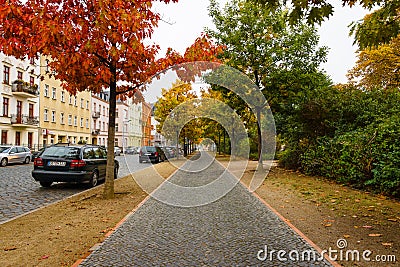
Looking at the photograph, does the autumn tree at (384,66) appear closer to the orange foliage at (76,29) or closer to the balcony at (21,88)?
the orange foliage at (76,29)

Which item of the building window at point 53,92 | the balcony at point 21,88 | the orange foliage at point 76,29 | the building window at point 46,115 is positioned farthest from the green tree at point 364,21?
the building window at point 53,92

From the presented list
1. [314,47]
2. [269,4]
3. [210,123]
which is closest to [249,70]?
[314,47]

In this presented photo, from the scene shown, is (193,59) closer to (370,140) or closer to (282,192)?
(282,192)

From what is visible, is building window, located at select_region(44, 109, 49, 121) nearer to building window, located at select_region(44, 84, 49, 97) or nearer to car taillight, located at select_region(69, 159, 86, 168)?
building window, located at select_region(44, 84, 49, 97)

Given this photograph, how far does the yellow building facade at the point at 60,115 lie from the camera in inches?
1786

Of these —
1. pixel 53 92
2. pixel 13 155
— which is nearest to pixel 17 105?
pixel 53 92

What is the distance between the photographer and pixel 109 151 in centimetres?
1020

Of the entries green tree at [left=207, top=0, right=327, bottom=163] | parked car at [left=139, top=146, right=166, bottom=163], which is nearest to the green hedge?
green tree at [left=207, top=0, right=327, bottom=163]

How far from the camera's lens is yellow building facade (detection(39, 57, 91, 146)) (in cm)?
4538

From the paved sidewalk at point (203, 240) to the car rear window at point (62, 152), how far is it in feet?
14.8

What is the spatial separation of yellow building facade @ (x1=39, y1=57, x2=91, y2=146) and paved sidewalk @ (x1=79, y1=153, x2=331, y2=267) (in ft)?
120

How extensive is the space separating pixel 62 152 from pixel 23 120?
31263mm

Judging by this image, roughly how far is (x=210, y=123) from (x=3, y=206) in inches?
1049

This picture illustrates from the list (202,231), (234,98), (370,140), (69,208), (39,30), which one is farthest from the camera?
(234,98)
